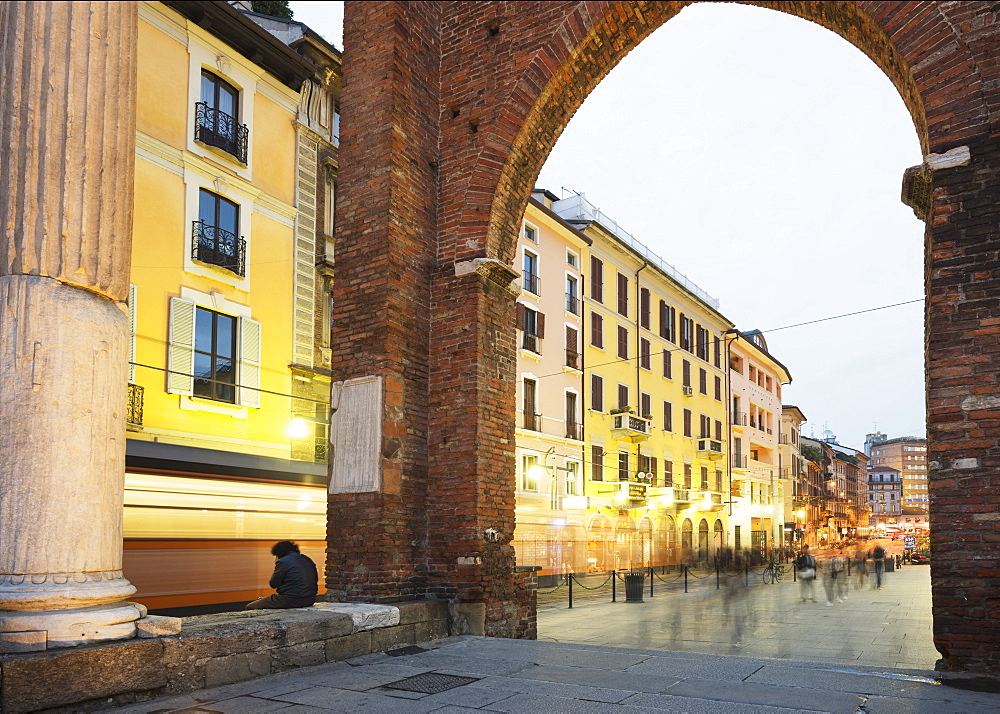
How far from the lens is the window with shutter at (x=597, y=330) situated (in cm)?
2952

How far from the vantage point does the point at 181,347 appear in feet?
49.8

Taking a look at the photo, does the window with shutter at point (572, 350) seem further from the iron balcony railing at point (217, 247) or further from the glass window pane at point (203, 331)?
the glass window pane at point (203, 331)

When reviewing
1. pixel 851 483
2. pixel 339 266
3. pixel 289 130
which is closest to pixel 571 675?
pixel 339 266

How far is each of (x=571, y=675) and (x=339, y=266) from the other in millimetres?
4761

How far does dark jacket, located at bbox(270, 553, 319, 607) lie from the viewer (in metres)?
7.22

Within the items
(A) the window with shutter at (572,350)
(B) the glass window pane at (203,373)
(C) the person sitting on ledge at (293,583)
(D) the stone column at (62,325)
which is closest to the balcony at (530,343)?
(A) the window with shutter at (572,350)

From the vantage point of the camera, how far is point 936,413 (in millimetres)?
6203

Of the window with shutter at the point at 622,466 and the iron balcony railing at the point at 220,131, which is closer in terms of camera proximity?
the iron balcony railing at the point at 220,131

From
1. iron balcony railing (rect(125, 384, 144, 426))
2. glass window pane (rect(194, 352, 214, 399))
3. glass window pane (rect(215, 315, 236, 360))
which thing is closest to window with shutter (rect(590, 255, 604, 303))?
glass window pane (rect(215, 315, 236, 360))

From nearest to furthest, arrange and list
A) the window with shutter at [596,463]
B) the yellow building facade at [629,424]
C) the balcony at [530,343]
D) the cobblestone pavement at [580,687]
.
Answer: the cobblestone pavement at [580,687] < the balcony at [530,343] < the yellow building facade at [629,424] < the window with shutter at [596,463]

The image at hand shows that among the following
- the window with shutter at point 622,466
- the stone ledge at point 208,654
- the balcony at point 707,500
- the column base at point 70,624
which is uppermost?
the window with shutter at point 622,466

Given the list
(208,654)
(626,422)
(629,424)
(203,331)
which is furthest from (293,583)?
(629,424)

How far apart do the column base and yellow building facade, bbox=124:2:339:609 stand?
6789 mm

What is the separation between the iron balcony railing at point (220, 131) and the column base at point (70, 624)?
13365 mm
